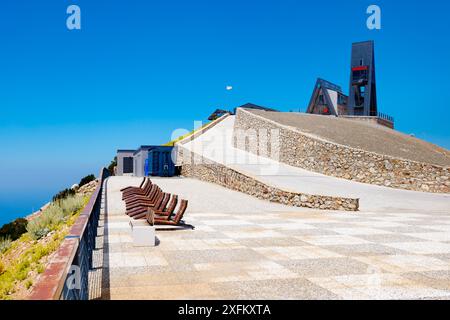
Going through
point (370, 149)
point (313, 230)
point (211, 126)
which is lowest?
point (313, 230)

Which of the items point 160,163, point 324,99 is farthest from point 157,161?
point 324,99

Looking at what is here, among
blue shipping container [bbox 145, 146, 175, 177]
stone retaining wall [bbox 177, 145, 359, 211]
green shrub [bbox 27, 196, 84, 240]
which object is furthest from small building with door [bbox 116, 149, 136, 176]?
green shrub [bbox 27, 196, 84, 240]

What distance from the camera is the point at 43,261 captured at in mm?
9094

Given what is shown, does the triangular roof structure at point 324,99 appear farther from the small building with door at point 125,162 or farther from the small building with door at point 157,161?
the small building with door at point 157,161

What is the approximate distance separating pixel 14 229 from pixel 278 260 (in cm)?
1587

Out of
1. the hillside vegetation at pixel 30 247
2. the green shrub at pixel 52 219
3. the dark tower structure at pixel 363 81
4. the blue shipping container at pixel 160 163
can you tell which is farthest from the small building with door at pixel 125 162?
the dark tower structure at pixel 363 81

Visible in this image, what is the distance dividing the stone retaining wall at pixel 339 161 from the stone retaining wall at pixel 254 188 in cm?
610

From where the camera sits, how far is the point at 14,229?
18281 millimetres

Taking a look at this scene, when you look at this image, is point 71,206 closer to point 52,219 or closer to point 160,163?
point 52,219

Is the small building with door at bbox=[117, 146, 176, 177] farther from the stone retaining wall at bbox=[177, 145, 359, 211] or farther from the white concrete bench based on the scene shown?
the white concrete bench
